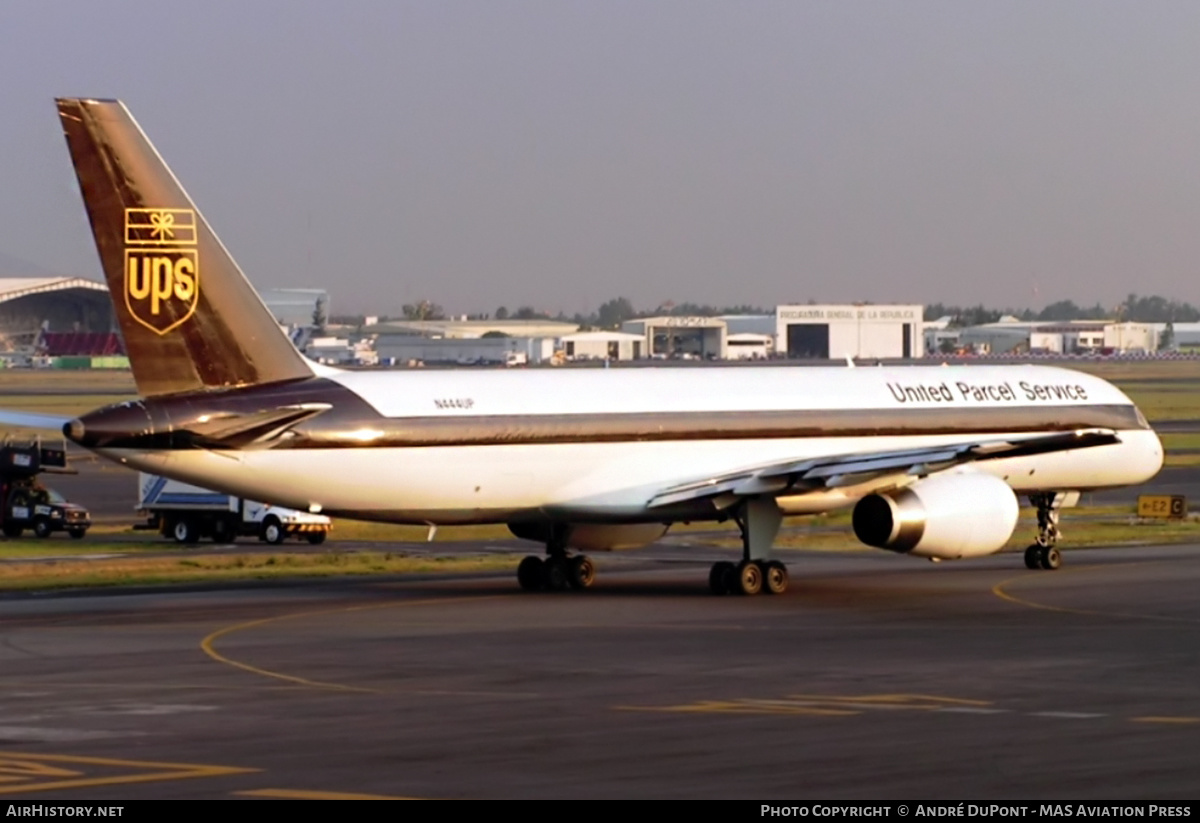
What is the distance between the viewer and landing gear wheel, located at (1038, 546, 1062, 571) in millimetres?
42125

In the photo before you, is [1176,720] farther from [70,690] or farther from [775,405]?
[775,405]

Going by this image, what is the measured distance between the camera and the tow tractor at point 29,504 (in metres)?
59.2

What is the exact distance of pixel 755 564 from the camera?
36.9m

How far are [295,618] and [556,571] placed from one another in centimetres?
721

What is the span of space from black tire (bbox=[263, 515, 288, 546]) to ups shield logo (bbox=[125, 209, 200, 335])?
2395 cm

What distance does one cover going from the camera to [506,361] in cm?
19438

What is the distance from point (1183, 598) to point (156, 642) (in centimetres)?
1752

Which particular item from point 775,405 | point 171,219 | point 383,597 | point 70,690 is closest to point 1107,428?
point 775,405

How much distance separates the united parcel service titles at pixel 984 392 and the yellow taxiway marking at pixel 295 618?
31.5ft

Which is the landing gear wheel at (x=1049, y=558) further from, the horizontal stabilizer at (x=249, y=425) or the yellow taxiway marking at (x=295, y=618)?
the horizontal stabilizer at (x=249, y=425)

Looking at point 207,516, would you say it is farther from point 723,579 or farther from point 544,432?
point 723,579

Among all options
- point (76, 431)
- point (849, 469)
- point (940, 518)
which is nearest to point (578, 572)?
point (849, 469)

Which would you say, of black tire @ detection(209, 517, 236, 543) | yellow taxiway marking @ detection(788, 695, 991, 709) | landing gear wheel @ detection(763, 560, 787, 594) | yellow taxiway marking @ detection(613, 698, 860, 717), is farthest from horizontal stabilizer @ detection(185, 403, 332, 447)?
black tire @ detection(209, 517, 236, 543)

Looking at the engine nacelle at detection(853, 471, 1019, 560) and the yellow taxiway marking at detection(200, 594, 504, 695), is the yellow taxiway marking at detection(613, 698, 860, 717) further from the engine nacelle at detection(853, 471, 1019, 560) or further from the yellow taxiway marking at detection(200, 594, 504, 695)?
the engine nacelle at detection(853, 471, 1019, 560)
